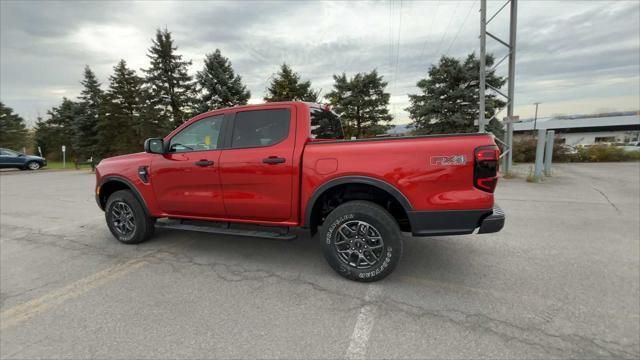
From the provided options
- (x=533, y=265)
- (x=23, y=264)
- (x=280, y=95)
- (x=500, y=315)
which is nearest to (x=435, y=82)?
(x=280, y=95)

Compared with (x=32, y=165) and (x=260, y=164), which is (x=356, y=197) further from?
(x=32, y=165)

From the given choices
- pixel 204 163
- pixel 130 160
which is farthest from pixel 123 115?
pixel 204 163

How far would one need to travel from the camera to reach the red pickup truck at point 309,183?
2.71m

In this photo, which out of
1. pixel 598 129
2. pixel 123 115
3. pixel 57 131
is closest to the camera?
pixel 123 115

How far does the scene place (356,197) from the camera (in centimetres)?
329

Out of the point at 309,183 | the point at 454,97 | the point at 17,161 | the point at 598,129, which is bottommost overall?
the point at 17,161

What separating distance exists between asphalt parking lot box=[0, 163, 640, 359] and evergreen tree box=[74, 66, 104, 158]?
2865cm

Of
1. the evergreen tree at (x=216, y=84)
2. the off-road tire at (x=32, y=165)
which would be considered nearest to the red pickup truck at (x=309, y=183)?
the evergreen tree at (x=216, y=84)

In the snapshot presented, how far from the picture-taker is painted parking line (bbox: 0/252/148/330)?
2.63 m

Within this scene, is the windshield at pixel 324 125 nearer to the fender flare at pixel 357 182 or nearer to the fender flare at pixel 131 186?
the fender flare at pixel 357 182

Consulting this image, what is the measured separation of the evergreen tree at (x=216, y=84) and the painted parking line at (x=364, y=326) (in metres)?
22.3

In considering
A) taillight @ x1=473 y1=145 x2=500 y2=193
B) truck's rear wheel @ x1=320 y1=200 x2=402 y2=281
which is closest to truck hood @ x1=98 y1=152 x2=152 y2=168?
truck's rear wheel @ x1=320 y1=200 x2=402 y2=281

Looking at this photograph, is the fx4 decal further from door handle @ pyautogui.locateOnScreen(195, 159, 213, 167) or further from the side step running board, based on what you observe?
door handle @ pyautogui.locateOnScreen(195, 159, 213, 167)

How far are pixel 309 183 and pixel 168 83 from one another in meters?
26.2
